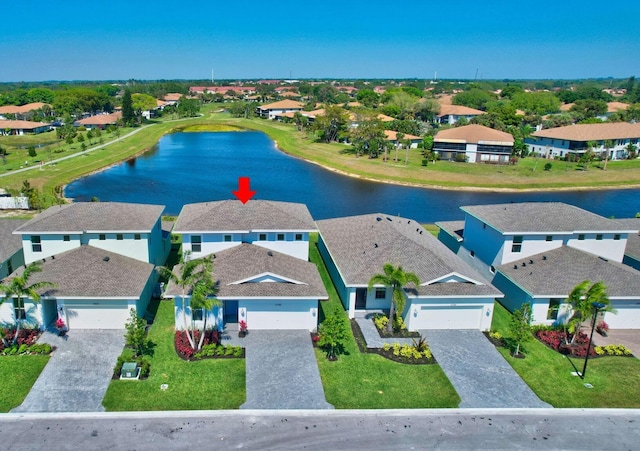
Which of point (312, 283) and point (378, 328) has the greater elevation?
point (312, 283)

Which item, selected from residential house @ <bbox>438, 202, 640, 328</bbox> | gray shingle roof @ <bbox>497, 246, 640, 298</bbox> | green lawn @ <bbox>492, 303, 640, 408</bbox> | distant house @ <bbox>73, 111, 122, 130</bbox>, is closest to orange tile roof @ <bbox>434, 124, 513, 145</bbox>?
residential house @ <bbox>438, 202, 640, 328</bbox>

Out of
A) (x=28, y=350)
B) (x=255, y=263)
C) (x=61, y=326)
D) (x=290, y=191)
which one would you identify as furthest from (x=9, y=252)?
(x=290, y=191)

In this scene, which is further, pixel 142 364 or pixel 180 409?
pixel 142 364

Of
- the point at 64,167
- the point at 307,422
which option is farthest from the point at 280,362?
the point at 64,167

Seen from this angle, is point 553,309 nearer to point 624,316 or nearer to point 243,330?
point 624,316

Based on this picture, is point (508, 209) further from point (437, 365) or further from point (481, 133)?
point (481, 133)

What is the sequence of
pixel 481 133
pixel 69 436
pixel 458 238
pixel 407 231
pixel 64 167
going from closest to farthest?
pixel 69 436, pixel 407 231, pixel 458 238, pixel 64 167, pixel 481 133

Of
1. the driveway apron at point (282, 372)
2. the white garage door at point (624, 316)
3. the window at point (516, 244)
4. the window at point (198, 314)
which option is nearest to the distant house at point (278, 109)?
the window at point (516, 244)
